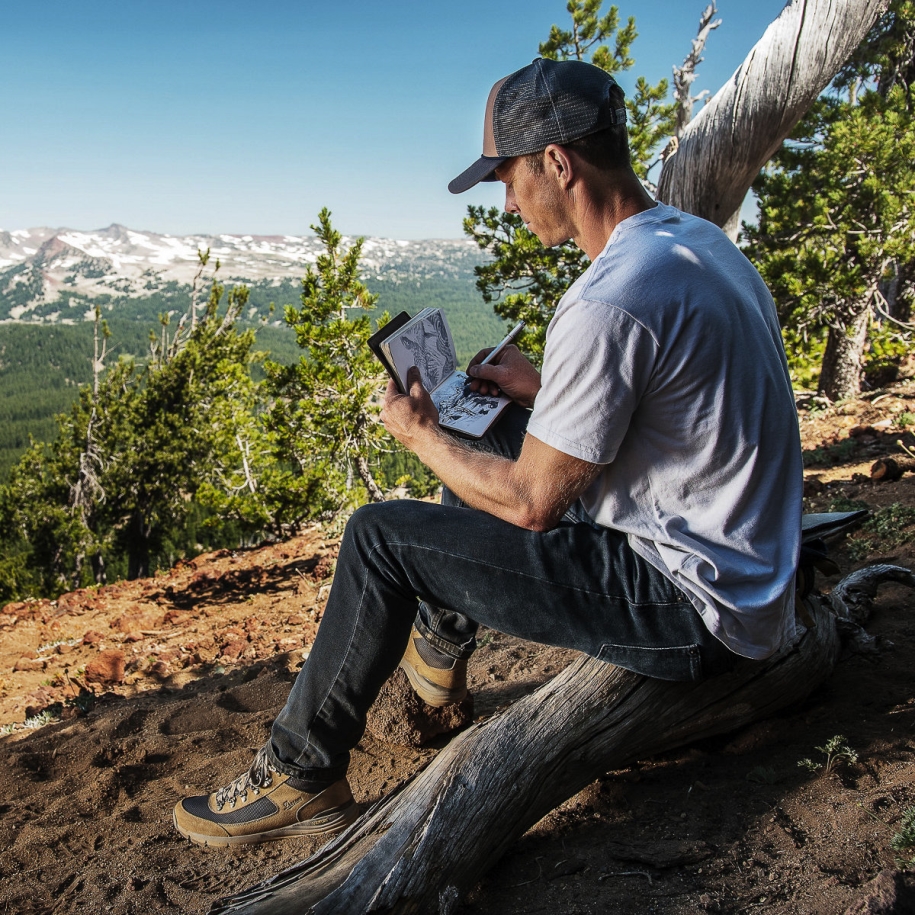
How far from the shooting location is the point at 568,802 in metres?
2.21

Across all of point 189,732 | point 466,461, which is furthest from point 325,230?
point 466,461

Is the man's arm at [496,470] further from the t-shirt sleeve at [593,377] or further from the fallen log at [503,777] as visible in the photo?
the fallen log at [503,777]

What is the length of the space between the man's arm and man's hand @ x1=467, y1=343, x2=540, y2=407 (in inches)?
12.9

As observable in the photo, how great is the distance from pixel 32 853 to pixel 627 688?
6.23 ft

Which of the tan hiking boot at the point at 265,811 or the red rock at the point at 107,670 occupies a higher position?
the tan hiking boot at the point at 265,811

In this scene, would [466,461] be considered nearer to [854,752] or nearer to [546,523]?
[546,523]

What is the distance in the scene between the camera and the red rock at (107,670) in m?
4.93

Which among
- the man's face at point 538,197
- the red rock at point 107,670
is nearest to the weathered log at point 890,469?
the man's face at point 538,197

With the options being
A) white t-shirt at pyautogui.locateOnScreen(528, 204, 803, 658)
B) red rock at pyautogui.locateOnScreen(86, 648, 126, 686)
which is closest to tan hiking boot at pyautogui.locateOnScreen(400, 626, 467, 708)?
white t-shirt at pyautogui.locateOnScreen(528, 204, 803, 658)

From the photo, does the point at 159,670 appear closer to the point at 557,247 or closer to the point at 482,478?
the point at 482,478

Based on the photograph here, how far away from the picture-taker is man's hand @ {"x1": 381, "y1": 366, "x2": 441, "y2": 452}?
216 centimetres

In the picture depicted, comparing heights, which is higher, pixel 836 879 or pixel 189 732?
pixel 836 879

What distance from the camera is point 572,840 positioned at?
6.63ft

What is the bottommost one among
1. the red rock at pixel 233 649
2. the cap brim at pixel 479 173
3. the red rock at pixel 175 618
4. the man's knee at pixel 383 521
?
the red rock at pixel 175 618
